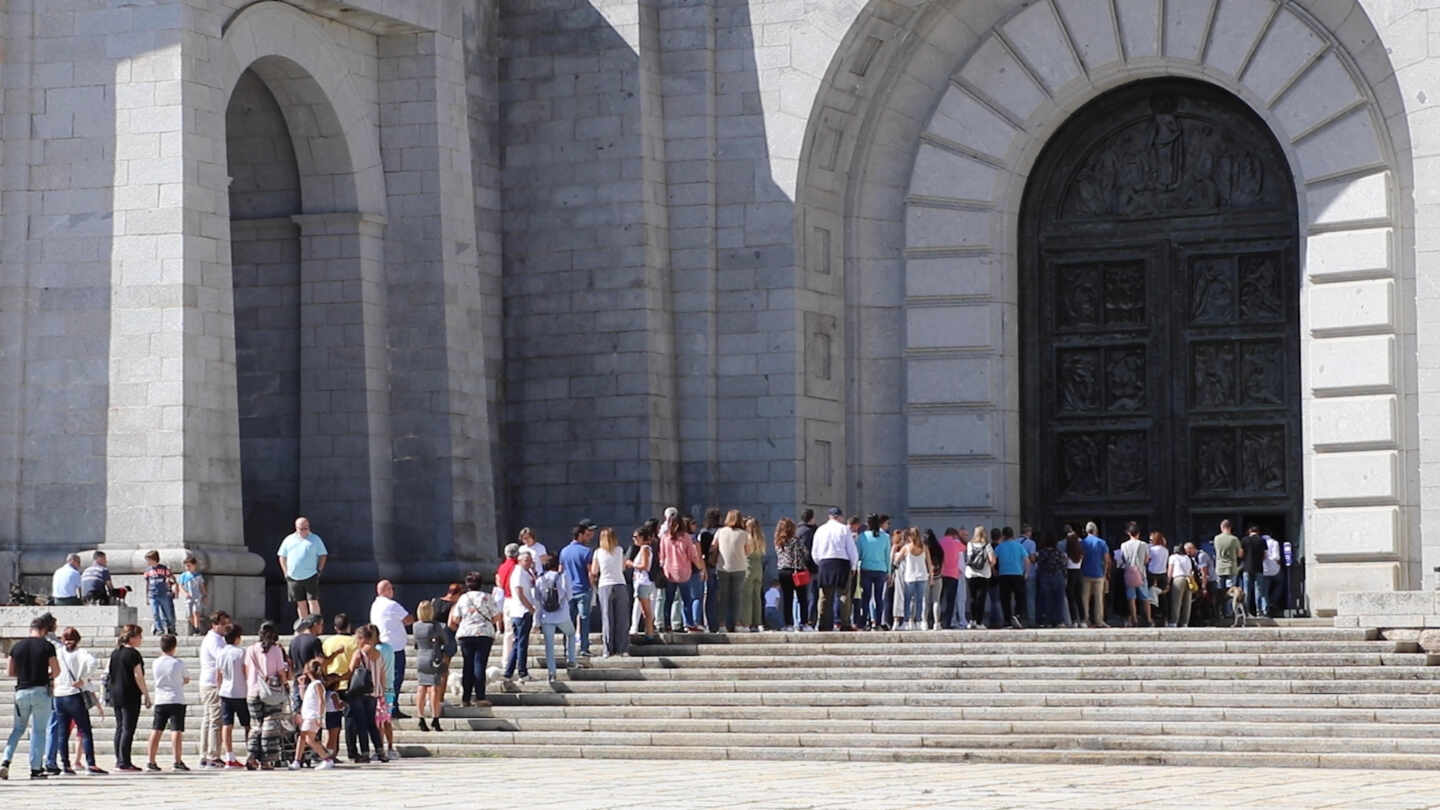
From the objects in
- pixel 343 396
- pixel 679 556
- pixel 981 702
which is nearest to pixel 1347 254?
pixel 679 556

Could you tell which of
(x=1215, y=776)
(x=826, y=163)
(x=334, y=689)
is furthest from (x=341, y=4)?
(x=1215, y=776)

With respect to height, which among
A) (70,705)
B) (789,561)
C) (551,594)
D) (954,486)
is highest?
(954,486)

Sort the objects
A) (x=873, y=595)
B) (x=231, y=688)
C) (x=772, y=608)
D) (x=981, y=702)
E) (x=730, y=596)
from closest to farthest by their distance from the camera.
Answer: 1. (x=231, y=688)
2. (x=981, y=702)
3. (x=730, y=596)
4. (x=873, y=595)
5. (x=772, y=608)

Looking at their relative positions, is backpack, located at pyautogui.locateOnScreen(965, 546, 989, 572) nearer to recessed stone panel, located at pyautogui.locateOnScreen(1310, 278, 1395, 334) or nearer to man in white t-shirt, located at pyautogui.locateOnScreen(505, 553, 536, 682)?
recessed stone panel, located at pyautogui.locateOnScreen(1310, 278, 1395, 334)

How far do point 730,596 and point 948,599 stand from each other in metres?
3.15

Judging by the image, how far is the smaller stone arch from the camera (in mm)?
31422

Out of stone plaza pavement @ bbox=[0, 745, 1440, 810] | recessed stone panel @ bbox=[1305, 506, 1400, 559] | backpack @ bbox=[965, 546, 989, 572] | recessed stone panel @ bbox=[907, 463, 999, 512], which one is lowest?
stone plaza pavement @ bbox=[0, 745, 1440, 810]

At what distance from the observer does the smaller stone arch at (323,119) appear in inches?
1237

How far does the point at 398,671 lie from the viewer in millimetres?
26125

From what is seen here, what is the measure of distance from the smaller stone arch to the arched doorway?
858 cm

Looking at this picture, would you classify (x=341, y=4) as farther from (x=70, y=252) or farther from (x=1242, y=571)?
(x=1242, y=571)

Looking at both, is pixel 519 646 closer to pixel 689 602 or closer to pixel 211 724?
pixel 689 602

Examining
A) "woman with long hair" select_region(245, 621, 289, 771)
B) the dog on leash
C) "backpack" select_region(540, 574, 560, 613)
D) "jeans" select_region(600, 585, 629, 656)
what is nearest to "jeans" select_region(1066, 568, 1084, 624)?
the dog on leash

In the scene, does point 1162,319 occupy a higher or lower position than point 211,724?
higher
